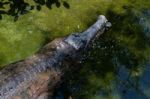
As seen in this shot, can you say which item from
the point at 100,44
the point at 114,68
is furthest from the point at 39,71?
the point at 100,44

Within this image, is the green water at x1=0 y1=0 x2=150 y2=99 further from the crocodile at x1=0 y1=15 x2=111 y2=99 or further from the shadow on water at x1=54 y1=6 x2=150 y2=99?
the crocodile at x1=0 y1=15 x2=111 y2=99

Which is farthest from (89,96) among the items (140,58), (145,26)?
(145,26)

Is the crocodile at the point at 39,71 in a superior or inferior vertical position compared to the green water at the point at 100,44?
superior

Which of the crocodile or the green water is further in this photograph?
the green water

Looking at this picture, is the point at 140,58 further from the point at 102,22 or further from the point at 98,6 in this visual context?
the point at 98,6

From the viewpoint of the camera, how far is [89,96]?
4984mm

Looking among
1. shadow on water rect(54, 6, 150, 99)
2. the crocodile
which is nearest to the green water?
shadow on water rect(54, 6, 150, 99)

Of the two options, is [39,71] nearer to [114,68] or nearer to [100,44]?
[114,68]

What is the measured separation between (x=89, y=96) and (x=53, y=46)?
3.18ft

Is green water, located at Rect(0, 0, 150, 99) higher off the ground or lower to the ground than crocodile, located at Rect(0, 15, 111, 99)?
lower

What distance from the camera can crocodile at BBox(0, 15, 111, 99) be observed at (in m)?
4.34

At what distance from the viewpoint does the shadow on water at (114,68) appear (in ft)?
16.6

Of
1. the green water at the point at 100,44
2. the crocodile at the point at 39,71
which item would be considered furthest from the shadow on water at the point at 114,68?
the crocodile at the point at 39,71

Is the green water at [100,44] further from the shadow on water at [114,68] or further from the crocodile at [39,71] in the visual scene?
the crocodile at [39,71]
